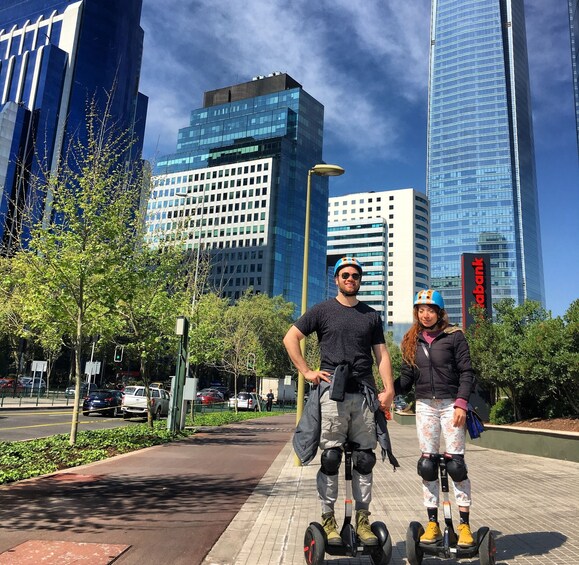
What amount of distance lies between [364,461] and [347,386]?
1.72 feet

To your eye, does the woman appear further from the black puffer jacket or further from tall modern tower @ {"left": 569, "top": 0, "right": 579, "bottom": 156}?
tall modern tower @ {"left": 569, "top": 0, "right": 579, "bottom": 156}

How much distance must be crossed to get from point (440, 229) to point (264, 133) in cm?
10144

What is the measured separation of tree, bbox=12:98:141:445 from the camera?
1034 cm

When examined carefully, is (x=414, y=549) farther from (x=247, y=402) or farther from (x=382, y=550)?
(x=247, y=402)

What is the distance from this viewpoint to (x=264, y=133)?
4737 inches

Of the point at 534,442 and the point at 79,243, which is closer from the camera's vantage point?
the point at 79,243

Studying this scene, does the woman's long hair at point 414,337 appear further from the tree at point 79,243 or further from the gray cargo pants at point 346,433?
the tree at point 79,243

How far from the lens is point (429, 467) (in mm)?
3648

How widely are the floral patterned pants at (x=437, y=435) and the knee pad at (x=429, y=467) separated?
1.5 inches

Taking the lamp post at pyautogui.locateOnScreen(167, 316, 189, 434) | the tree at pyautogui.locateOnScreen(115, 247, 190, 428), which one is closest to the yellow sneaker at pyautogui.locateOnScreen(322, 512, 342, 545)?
the tree at pyautogui.locateOnScreen(115, 247, 190, 428)

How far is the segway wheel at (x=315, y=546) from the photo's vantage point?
325cm

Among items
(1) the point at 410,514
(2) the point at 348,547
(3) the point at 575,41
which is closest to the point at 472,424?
(2) the point at 348,547

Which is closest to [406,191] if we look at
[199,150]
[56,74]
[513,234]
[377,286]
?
[377,286]

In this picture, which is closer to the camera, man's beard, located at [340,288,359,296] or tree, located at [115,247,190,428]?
man's beard, located at [340,288,359,296]
